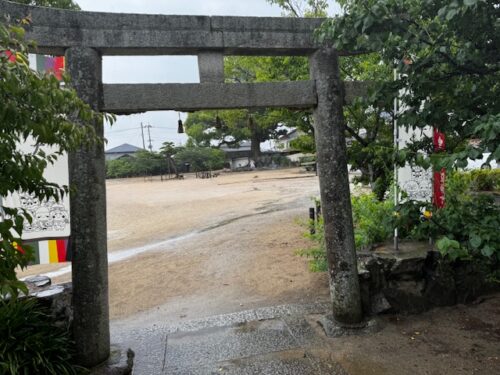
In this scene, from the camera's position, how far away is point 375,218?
6.08m

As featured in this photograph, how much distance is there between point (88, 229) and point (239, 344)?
229 centimetres

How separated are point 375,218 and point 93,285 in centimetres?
436

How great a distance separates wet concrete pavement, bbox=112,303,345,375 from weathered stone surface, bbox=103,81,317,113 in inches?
114

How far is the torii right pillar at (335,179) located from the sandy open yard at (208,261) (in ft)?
5.18

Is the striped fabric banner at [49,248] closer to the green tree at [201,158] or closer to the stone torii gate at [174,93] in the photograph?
the stone torii gate at [174,93]

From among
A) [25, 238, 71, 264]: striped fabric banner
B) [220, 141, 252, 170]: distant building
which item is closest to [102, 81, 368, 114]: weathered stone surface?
[25, 238, 71, 264]: striped fabric banner

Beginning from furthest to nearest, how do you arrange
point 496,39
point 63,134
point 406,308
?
point 406,308 < point 496,39 < point 63,134

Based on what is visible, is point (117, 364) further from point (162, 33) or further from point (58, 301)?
point (162, 33)

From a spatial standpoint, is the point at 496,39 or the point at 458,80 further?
the point at 458,80

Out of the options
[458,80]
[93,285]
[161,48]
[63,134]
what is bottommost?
[93,285]

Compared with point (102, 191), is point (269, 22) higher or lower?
higher

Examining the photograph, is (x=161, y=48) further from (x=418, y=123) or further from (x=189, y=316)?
(x=189, y=316)

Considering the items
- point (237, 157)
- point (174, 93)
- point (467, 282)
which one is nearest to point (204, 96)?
point (174, 93)

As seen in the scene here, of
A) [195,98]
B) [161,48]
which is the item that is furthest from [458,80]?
[161,48]
